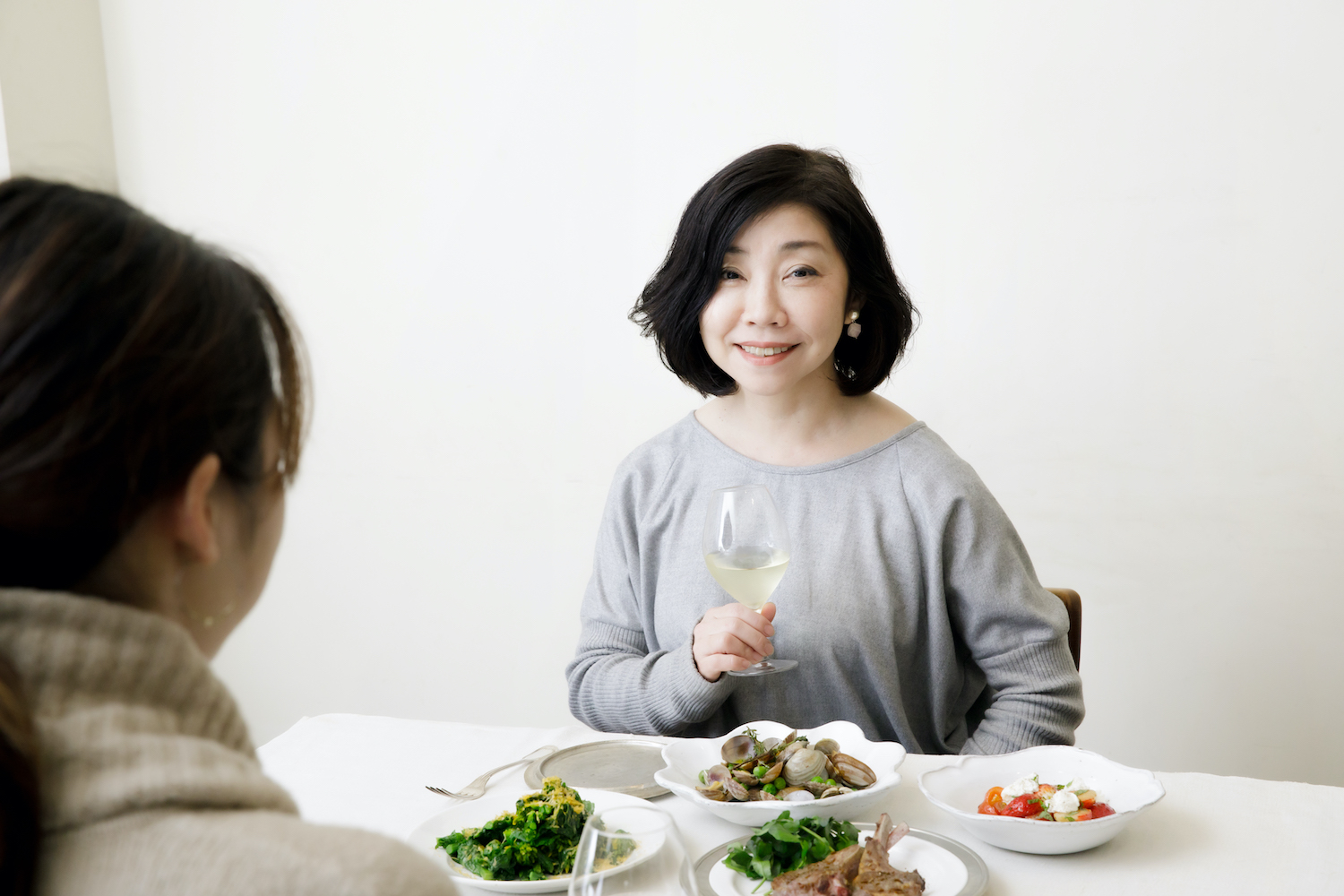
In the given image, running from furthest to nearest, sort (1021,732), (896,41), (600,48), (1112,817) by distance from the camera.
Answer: (600,48) < (896,41) < (1021,732) < (1112,817)

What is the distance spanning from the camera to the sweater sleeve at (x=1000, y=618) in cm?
144

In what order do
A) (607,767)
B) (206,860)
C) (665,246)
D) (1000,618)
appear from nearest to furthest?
(206,860)
(607,767)
(1000,618)
(665,246)

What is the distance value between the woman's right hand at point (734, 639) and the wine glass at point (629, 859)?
2.04 feet

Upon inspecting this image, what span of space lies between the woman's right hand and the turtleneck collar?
779 millimetres

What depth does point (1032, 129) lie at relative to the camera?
2.14 m

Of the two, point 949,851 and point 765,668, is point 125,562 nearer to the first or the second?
point 949,851

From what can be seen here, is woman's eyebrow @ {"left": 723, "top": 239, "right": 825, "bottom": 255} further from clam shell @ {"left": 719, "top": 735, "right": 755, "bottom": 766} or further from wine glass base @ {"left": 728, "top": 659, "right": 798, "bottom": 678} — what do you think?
clam shell @ {"left": 719, "top": 735, "right": 755, "bottom": 766}

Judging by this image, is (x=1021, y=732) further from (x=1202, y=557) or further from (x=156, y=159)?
(x=156, y=159)

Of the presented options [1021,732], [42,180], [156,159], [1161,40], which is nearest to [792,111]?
[1161,40]

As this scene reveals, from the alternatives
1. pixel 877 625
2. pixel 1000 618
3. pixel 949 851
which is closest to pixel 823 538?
pixel 877 625

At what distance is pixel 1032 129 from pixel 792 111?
502 mm

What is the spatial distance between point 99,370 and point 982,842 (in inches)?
34.1

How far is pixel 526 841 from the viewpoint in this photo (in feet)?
3.11

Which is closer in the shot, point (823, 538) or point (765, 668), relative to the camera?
point (765, 668)
